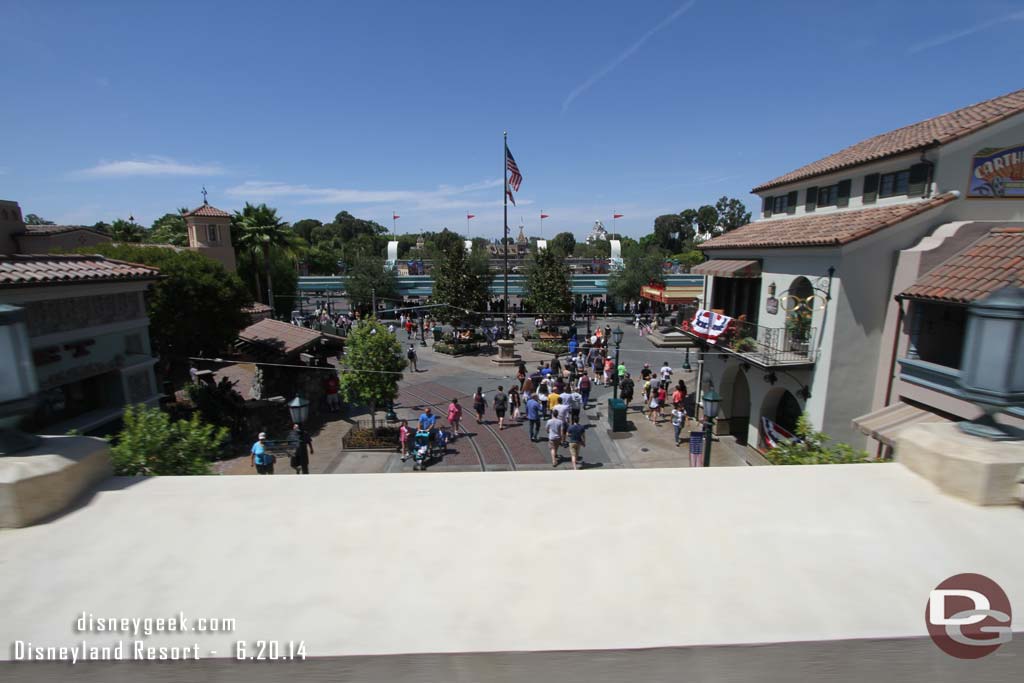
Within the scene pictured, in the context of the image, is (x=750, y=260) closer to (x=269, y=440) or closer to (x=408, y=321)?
(x=269, y=440)

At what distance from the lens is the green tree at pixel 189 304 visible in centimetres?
1783

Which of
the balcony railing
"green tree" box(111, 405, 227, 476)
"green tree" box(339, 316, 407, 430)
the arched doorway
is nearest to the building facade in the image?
"green tree" box(339, 316, 407, 430)

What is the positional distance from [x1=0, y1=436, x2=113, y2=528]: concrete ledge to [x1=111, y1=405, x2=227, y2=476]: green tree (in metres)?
1.87

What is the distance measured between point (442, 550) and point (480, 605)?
382 millimetres

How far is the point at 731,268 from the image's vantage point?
15.0 meters

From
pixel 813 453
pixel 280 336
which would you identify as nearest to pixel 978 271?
pixel 813 453

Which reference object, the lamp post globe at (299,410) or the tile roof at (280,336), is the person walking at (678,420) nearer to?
the lamp post globe at (299,410)

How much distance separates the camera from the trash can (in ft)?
53.2

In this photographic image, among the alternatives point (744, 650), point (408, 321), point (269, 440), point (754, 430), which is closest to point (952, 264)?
point (754, 430)

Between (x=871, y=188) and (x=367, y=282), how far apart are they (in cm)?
3712

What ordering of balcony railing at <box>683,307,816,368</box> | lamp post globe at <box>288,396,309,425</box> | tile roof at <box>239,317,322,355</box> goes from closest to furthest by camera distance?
lamp post globe at <box>288,396,309,425</box>
balcony railing at <box>683,307,816,368</box>
tile roof at <box>239,317,322,355</box>

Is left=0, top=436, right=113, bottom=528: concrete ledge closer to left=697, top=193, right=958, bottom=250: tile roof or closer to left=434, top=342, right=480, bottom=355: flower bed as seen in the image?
left=697, top=193, right=958, bottom=250: tile roof

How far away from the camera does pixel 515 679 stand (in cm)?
161

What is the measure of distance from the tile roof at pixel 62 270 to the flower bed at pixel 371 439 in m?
7.20
